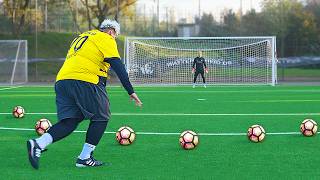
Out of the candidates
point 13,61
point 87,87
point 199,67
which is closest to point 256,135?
point 87,87

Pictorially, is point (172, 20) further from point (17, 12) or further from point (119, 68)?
point (119, 68)

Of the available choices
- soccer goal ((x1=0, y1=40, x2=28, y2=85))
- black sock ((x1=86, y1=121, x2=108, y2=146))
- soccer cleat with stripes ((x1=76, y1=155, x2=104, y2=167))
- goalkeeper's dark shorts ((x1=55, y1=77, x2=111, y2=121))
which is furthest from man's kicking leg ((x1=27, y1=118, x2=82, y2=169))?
soccer goal ((x1=0, y1=40, x2=28, y2=85))

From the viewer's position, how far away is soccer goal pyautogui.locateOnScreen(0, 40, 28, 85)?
31125mm

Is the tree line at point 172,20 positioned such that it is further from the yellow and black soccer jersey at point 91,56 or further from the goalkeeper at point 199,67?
the yellow and black soccer jersey at point 91,56

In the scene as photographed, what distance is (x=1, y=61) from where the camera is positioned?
102ft

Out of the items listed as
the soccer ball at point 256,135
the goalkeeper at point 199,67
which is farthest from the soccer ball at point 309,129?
the goalkeeper at point 199,67

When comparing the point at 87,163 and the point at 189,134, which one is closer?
the point at 87,163

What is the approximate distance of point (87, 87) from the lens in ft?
22.9

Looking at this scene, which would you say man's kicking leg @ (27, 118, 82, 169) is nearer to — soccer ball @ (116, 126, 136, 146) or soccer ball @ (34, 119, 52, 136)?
soccer ball @ (116, 126, 136, 146)

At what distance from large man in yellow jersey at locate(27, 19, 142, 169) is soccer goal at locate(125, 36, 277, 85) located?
20.6 m

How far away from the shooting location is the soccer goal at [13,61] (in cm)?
3112

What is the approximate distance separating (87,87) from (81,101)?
0.65ft

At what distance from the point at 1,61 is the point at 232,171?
87.2 feet

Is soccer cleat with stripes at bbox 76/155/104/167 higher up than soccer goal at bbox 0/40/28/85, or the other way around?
soccer goal at bbox 0/40/28/85
